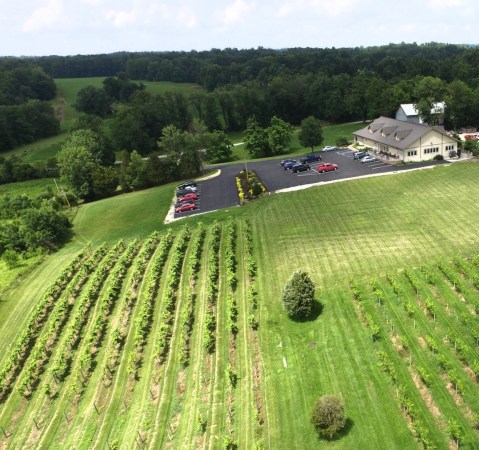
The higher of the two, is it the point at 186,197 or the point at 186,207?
the point at 186,197

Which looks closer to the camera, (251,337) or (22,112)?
(251,337)

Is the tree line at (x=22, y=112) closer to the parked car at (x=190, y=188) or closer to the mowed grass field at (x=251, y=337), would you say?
the parked car at (x=190, y=188)

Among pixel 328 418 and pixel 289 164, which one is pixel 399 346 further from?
pixel 289 164

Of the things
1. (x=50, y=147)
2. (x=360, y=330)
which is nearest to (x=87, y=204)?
(x=360, y=330)

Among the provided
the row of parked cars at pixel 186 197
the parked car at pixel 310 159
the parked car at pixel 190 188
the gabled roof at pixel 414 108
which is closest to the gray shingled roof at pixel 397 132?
the parked car at pixel 310 159

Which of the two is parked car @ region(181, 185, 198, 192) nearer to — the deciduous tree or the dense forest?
the dense forest

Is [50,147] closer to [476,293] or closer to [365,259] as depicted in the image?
[365,259]

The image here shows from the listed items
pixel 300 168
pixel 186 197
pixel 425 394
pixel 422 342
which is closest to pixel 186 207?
pixel 186 197
